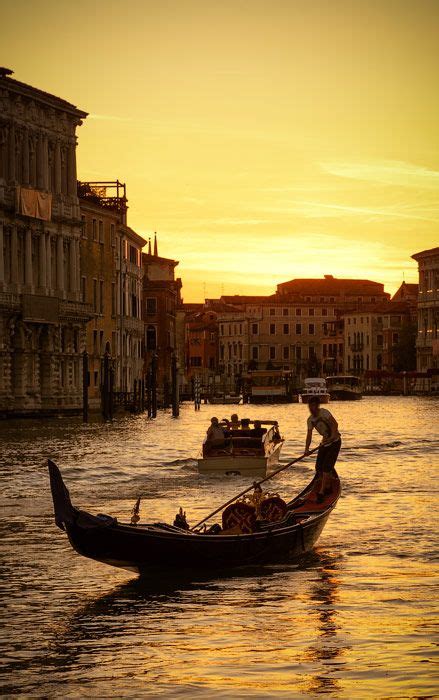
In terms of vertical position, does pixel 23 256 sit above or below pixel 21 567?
above

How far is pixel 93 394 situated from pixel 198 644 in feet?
219

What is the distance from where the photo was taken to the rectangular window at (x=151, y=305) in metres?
132

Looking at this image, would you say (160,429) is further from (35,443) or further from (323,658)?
(323,658)

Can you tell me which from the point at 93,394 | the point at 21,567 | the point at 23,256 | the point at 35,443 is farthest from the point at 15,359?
the point at 21,567

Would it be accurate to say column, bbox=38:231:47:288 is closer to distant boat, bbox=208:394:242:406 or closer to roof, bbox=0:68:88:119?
roof, bbox=0:68:88:119

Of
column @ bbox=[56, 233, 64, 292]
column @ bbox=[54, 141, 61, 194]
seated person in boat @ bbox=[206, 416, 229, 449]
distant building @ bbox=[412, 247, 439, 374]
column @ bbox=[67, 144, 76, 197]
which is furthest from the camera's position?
distant building @ bbox=[412, 247, 439, 374]

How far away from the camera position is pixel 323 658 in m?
14.8

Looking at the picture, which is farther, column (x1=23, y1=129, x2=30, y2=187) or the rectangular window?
the rectangular window

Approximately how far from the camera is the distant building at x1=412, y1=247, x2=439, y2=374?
518 feet

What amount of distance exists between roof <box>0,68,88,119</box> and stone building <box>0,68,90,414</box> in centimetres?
5

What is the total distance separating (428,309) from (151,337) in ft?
129

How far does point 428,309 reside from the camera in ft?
525

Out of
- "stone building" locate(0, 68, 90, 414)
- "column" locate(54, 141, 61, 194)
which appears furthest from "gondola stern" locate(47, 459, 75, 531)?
"column" locate(54, 141, 61, 194)

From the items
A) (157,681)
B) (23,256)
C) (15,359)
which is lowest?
(157,681)
